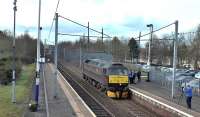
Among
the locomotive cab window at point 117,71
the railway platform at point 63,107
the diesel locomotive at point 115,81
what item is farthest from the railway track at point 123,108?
the locomotive cab window at point 117,71

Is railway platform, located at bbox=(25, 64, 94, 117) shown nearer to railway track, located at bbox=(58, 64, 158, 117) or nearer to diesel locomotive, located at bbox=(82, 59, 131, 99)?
railway track, located at bbox=(58, 64, 158, 117)

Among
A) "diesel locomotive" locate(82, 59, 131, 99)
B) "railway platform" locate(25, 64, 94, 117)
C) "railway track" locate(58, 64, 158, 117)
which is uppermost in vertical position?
"diesel locomotive" locate(82, 59, 131, 99)

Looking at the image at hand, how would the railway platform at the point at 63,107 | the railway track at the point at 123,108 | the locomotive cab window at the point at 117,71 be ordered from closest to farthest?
1. the railway platform at the point at 63,107
2. the railway track at the point at 123,108
3. the locomotive cab window at the point at 117,71

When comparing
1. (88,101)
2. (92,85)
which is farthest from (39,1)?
(92,85)

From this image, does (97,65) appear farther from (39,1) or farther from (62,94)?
(39,1)

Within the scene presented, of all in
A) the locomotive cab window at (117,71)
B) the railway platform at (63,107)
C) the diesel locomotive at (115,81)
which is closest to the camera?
the railway platform at (63,107)

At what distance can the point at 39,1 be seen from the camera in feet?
104

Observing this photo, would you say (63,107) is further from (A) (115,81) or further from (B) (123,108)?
(A) (115,81)

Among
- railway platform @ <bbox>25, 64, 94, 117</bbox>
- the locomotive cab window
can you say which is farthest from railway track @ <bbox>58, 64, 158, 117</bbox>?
the locomotive cab window

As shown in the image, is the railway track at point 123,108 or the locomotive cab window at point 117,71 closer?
the railway track at point 123,108

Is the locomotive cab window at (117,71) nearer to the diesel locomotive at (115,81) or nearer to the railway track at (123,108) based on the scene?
the diesel locomotive at (115,81)

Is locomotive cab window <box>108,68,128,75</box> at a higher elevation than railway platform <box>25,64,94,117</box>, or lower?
higher

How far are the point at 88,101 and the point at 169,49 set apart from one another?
6696 centimetres

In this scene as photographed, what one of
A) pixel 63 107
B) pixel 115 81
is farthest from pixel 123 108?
pixel 115 81
